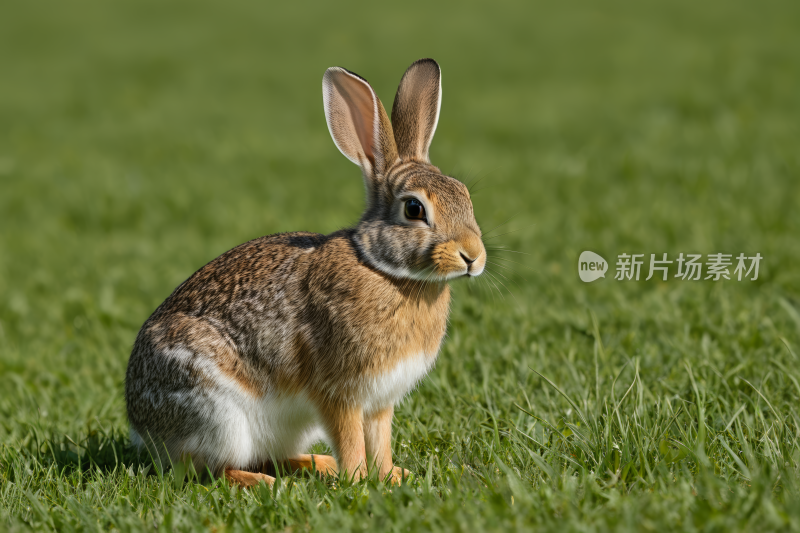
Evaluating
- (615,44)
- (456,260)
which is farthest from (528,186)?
(615,44)

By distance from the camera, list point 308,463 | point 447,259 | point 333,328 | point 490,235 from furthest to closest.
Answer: point 490,235, point 308,463, point 333,328, point 447,259

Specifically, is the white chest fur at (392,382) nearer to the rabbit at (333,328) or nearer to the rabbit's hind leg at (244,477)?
the rabbit at (333,328)

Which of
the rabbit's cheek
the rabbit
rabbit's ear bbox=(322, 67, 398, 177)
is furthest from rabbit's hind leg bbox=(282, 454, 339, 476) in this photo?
rabbit's ear bbox=(322, 67, 398, 177)

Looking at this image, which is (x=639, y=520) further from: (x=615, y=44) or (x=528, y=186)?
(x=615, y=44)

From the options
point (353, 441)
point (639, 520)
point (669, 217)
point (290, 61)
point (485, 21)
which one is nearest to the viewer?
point (639, 520)

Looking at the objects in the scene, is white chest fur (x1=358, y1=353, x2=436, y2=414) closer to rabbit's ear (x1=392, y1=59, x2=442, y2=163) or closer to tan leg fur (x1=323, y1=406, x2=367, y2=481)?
tan leg fur (x1=323, y1=406, x2=367, y2=481)

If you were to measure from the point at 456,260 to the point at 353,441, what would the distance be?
950 millimetres

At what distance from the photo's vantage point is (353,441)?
3631 mm

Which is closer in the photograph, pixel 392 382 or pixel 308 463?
pixel 392 382

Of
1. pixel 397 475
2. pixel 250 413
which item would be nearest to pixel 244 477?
pixel 250 413

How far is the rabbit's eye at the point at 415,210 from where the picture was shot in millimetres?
3447

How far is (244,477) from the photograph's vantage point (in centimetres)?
380

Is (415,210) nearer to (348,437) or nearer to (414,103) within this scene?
(414,103)

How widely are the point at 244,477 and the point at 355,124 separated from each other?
1675 mm
